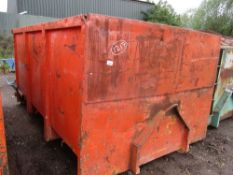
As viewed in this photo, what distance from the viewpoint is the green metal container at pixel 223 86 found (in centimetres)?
320

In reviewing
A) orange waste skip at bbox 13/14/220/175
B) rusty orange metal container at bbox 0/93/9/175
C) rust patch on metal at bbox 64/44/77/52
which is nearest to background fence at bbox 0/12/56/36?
orange waste skip at bbox 13/14/220/175

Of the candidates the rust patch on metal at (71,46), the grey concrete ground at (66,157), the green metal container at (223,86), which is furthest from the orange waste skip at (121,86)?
the green metal container at (223,86)

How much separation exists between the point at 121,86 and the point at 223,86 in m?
2.41

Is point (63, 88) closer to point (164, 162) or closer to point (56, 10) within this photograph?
point (164, 162)

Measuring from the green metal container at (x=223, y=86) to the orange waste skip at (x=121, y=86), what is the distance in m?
0.56

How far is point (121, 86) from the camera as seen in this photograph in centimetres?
184

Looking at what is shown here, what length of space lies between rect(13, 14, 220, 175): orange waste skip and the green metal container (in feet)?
1.85

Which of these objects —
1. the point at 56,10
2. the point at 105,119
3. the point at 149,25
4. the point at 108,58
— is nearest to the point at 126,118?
the point at 105,119

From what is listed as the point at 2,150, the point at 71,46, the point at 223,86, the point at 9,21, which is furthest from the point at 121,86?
the point at 9,21

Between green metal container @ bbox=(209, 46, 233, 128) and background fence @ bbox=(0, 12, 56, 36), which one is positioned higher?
background fence @ bbox=(0, 12, 56, 36)

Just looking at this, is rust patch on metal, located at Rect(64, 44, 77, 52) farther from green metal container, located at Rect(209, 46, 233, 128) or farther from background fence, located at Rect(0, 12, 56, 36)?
background fence, located at Rect(0, 12, 56, 36)

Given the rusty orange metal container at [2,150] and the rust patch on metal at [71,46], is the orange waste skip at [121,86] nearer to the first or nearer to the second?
the rust patch on metal at [71,46]

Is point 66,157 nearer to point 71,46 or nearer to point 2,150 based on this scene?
point 2,150

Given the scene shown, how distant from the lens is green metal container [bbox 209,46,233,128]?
3201 mm
